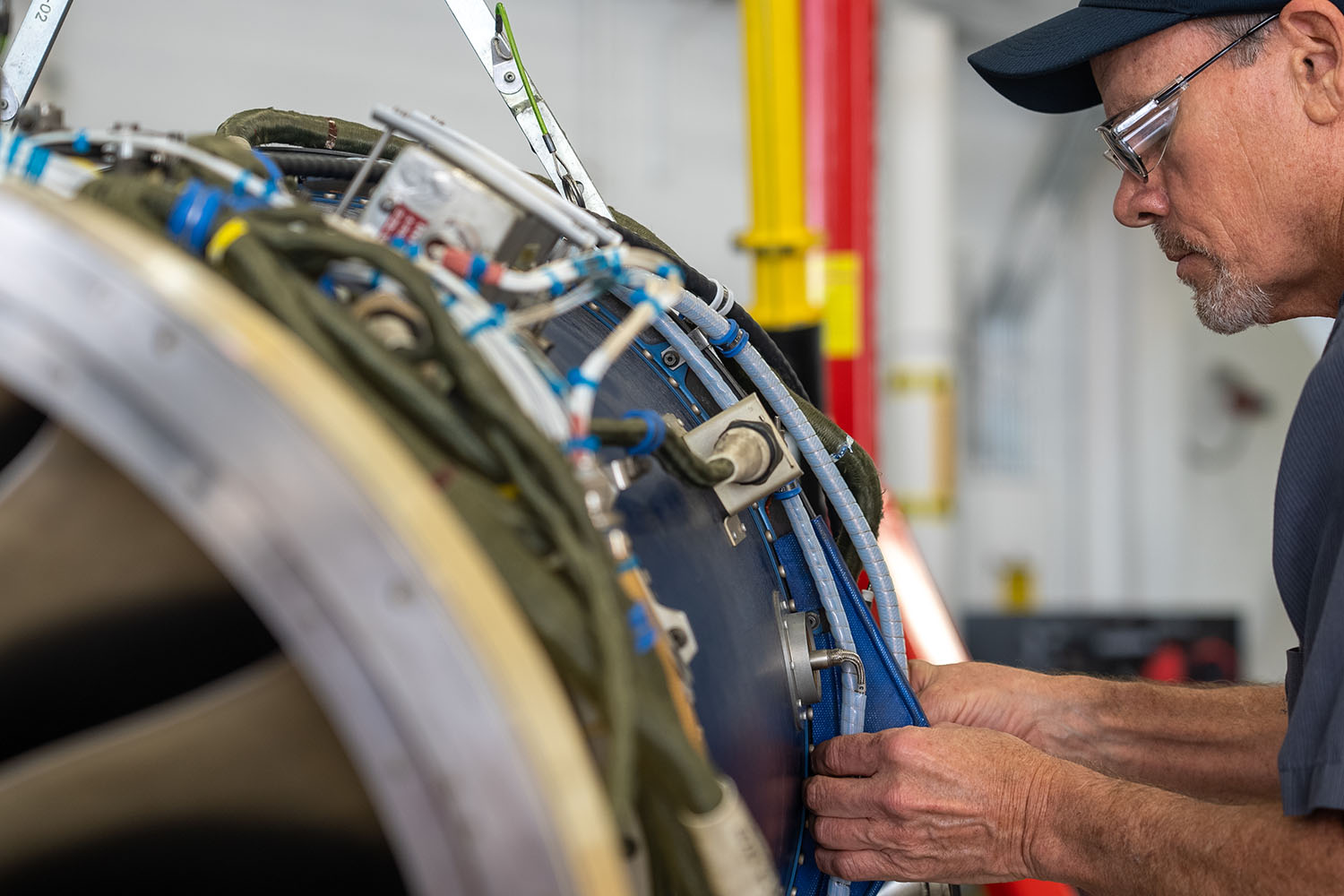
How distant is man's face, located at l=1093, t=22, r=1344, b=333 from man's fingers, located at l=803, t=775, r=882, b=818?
689mm

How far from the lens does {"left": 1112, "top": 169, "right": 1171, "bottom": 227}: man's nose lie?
1.27m

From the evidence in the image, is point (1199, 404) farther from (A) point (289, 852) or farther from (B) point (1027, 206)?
(A) point (289, 852)

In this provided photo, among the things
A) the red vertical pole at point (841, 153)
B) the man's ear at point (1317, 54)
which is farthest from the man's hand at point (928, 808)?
the red vertical pole at point (841, 153)

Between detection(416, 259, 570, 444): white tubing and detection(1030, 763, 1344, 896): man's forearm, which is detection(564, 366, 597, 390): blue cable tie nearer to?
detection(416, 259, 570, 444): white tubing

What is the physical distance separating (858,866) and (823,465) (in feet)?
1.12

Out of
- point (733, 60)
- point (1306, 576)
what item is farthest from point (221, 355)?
point (733, 60)

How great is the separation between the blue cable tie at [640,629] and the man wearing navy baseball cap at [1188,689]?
1.54 ft

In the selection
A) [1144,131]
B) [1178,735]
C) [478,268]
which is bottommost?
[1178,735]

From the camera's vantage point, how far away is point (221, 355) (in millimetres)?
469

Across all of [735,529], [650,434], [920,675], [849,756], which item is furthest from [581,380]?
[920,675]

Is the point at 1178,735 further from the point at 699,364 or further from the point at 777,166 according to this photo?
the point at 777,166

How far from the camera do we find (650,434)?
699 millimetres

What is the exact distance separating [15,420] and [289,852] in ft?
0.92

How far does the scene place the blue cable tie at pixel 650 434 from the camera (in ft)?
2.29
